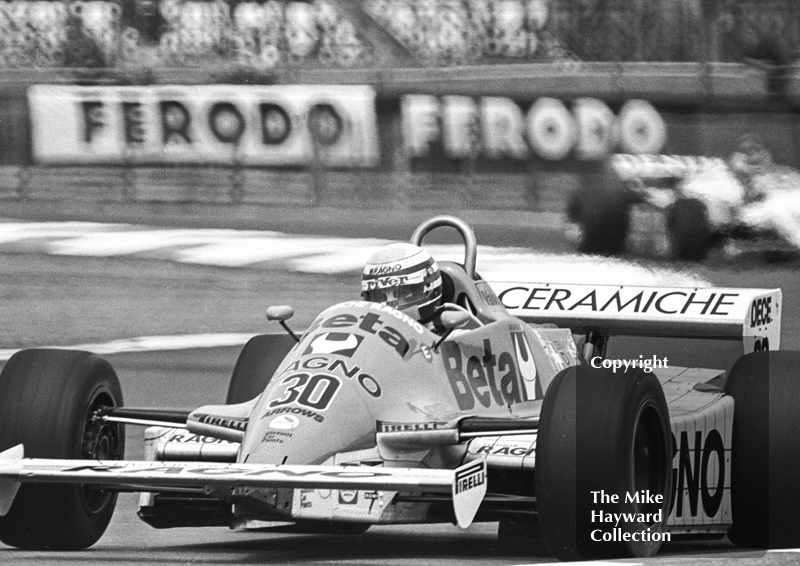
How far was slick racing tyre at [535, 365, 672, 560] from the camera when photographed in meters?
5.81

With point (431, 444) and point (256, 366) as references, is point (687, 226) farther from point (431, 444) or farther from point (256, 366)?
point (431, 444)

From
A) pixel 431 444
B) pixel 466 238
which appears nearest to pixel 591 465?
pixel 431 444

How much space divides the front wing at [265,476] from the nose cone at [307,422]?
0.22 meters

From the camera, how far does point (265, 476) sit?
18.1 ft

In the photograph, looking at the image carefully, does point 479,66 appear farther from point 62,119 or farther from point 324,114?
Result: point 62,119

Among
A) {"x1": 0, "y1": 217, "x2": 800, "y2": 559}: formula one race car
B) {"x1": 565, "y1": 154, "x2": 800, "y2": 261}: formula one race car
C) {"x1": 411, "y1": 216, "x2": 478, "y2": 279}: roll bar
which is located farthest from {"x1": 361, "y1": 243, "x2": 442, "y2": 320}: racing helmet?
{"x1": 565, "y1": 154, "x2": 800, "y2": 261}: formula one race car

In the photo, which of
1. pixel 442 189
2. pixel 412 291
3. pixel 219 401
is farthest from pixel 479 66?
pixel 412 291

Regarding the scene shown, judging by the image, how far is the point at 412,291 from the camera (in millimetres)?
7121

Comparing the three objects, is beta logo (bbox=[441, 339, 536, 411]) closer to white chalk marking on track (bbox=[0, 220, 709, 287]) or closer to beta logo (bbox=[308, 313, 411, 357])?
beta logo (bbox=[308, 313, 411, 357])

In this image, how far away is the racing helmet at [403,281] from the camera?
7.11 m

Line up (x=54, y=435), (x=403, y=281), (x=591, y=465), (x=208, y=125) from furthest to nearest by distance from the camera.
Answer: (x=208, y=125) < (x=403, y=281) < (x=54, y=435) < (x=591, y=465)

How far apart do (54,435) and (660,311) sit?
3.23 metres

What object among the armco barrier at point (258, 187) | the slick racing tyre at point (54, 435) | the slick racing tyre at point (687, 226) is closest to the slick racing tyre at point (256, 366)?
the slick racing tyre at point (54, 435)

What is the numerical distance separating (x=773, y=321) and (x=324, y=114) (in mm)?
8248
